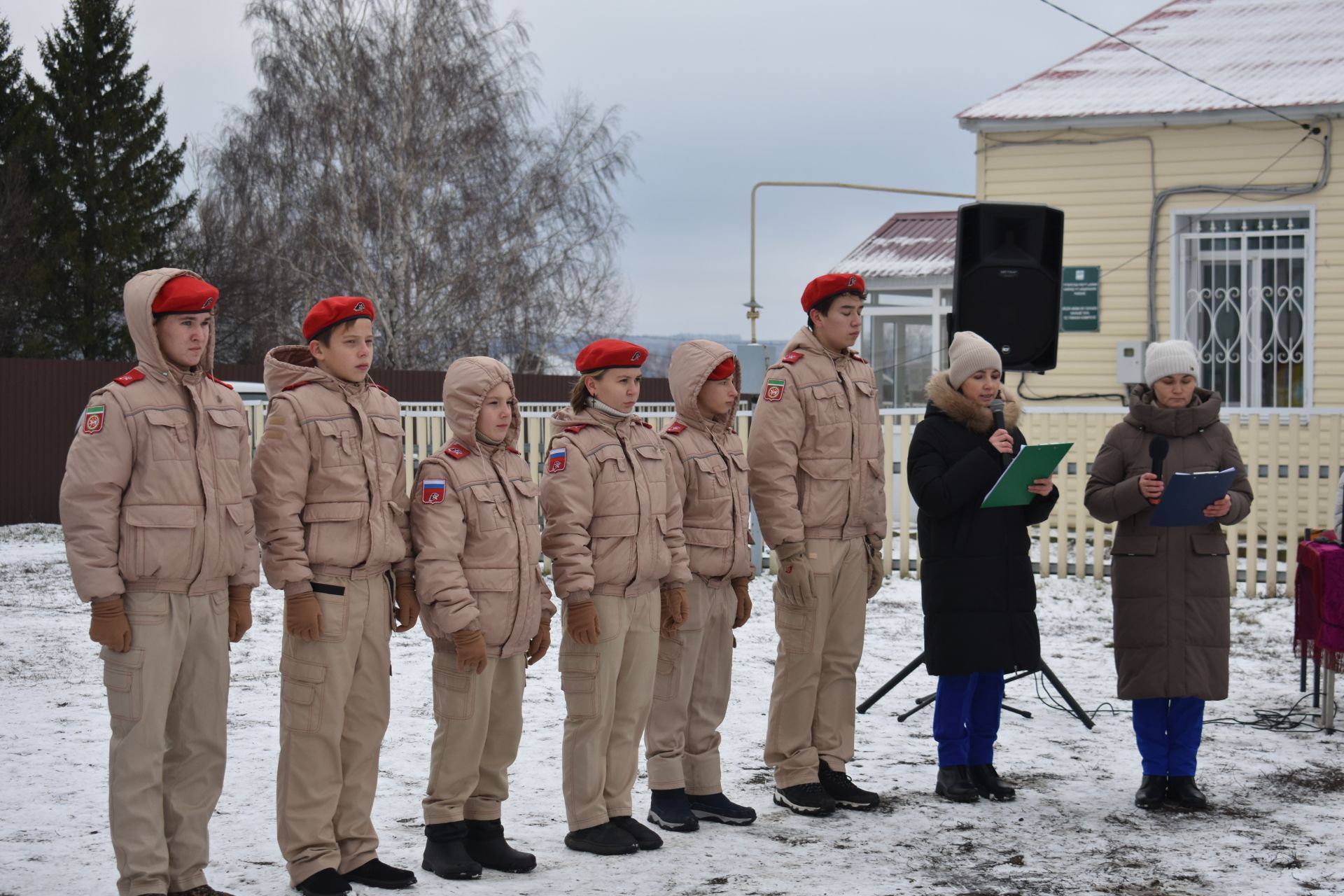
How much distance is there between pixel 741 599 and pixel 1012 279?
3.57 meters

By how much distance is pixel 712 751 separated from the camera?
205 inches

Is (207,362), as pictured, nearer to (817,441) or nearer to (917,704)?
(817,441)

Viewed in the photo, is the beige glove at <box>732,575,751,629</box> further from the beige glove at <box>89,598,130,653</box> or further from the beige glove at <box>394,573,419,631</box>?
the beige glove at <box>89,598,130,653</box>

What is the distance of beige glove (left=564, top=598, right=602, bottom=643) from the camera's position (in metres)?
4.63

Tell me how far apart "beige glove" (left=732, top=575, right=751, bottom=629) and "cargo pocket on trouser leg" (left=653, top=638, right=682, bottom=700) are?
0.27m

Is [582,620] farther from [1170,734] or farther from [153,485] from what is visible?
[1170,734]

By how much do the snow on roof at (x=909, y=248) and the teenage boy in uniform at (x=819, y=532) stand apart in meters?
13.7

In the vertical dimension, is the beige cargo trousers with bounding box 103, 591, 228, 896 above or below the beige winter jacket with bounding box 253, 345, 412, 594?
below

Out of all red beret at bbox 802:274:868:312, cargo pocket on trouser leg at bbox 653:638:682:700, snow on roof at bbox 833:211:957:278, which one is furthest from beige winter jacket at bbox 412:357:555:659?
snow on roof at bbox 833:211:957:278

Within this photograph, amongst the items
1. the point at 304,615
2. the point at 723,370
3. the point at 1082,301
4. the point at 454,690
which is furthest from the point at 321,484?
the point at 1082,301

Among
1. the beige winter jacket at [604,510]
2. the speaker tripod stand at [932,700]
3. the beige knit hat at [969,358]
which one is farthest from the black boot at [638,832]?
the beige knit hat at [969,358]

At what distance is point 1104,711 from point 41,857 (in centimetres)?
488

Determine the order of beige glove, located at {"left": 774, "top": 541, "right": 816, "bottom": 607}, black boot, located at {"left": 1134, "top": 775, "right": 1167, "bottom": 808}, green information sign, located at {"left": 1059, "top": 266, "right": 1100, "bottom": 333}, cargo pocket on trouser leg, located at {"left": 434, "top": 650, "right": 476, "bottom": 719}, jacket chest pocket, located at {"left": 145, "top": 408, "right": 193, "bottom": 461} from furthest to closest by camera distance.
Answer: green information sign, located at {"left": 1059, "top": 266, "right": 1100, "bottom": 333}
black boot, located at {"left": 1134, "top": 775, "right": 1167, "bottom": 808}
beige glove, located at {"left": 774, "top": 541, "right": 816, "bottom": 607}
cargo pocket on trouser leg, located at {"left": 434, "top": 650, "right": 476, "bottom": 719}
jacket chest pocket, located at {"left": 145, "top": 408, "right": 193, "bottom": 461}

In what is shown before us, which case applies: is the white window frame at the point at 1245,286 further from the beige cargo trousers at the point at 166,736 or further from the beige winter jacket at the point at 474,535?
the beige cargo trousers at the point at 166,736
